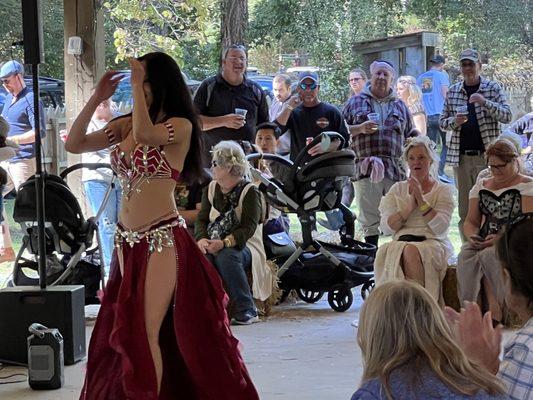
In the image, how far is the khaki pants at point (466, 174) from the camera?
301 inches

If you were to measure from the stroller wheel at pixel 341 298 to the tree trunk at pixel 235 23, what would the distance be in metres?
4.71

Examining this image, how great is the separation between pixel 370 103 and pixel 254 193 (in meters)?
1.63

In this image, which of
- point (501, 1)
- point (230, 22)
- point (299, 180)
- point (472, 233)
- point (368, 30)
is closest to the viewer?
point (472, 233)

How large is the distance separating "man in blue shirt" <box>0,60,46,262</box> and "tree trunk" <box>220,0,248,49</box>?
280 centimetres

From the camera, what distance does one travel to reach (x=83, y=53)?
24.0ft

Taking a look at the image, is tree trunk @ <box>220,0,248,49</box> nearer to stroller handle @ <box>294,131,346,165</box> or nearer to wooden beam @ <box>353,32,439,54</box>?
wooden beam @ <box>353,32,439,54</box>

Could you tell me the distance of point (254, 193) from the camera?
6.24m

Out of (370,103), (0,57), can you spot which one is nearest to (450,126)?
(370,103)

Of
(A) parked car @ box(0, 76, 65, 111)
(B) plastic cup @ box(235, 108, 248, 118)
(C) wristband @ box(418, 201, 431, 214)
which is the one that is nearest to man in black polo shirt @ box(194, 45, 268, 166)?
(B) plastic cup @ box(235, 108, 248, 118)

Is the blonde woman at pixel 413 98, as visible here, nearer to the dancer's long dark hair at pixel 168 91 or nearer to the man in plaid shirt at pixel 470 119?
the man in plaid shirt at pixel 470 119

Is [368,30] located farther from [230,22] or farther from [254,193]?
[254,193]

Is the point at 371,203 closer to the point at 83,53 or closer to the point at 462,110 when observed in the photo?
the point at 462,110

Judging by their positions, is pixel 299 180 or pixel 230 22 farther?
pixel 230 22

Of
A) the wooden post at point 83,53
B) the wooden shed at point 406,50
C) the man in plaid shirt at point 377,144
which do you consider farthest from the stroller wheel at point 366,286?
the wooden shed at point 406,50
